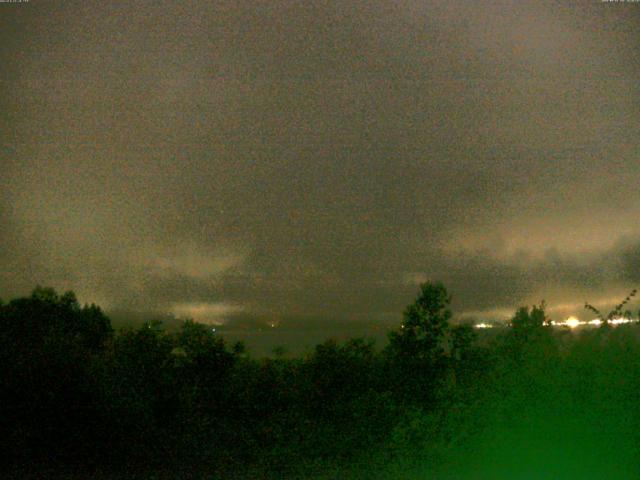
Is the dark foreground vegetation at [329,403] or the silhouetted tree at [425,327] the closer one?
the dark foreground vegetation at [329,403]

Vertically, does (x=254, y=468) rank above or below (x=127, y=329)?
below

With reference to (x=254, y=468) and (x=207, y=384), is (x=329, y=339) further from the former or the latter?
(x=254, y=468)

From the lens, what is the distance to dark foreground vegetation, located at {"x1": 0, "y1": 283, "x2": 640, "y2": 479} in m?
8.41

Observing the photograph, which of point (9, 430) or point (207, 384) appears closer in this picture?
point (9, 430)

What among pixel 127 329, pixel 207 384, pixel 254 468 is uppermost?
pixel 127 329

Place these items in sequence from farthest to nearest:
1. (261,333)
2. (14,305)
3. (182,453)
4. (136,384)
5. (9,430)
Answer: (261,333), (14,305), (136,384), (182,453), (9,430)

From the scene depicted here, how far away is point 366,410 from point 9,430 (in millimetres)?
5110

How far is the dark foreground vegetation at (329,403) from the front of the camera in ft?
27.6

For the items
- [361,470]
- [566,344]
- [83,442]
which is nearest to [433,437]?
[361,470]

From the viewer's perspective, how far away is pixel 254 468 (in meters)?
9.45

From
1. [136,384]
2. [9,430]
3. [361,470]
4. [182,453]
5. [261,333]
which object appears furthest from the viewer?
[261,333]

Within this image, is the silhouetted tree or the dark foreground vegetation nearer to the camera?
the dark foreground vegetation

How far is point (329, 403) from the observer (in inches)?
476

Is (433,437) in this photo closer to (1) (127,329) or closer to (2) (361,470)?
(2) (361,470)
